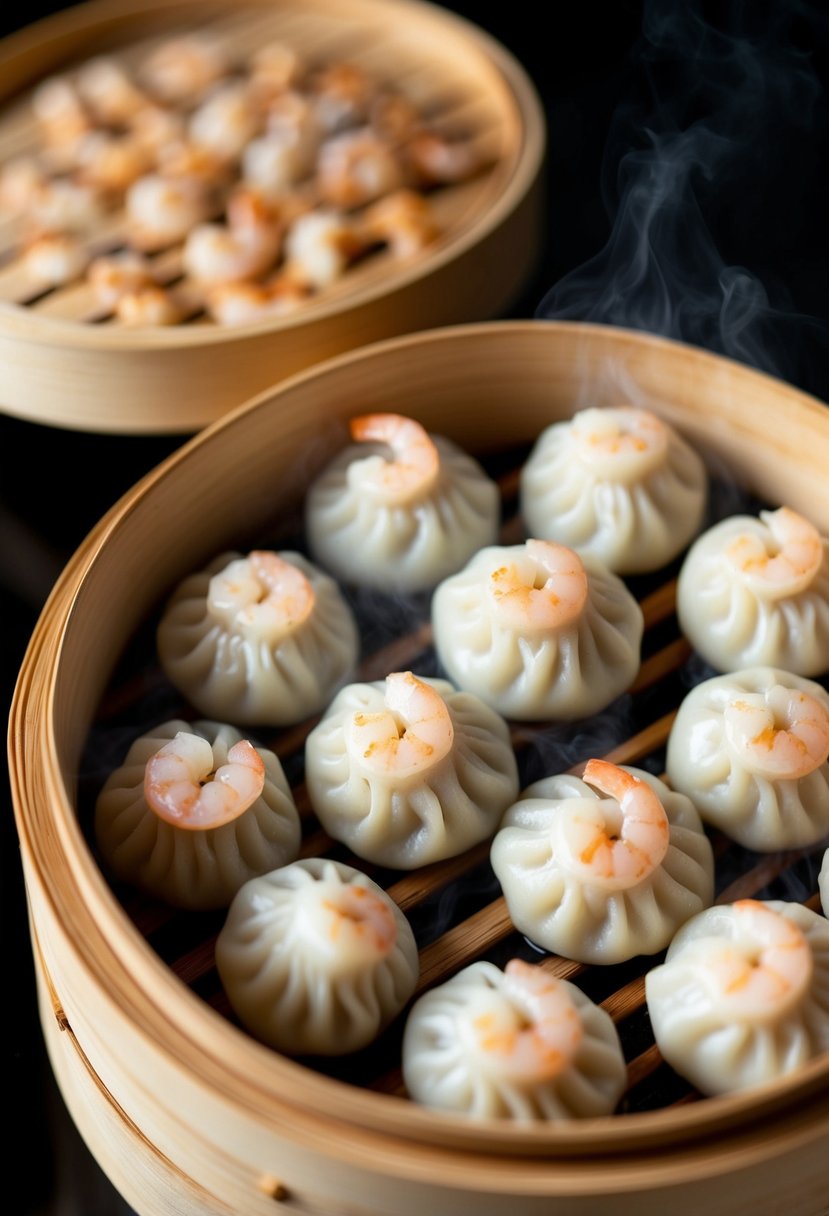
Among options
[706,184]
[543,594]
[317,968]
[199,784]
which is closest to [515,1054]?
[317,968]

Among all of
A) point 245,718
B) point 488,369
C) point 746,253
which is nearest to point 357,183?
point 488,369

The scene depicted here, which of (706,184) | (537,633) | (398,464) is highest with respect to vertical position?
(398,464)

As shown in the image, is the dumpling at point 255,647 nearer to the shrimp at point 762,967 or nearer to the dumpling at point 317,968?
the dumpling at point 317,968

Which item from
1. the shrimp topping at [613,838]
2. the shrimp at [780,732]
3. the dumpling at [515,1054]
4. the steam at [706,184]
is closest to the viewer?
the dumpling at [515,1054]

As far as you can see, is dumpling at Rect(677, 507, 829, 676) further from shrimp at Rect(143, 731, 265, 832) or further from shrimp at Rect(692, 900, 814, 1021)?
shrimp at Rect(143, 731, 265, 832)

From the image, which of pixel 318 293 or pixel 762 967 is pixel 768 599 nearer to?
pixel 762 967

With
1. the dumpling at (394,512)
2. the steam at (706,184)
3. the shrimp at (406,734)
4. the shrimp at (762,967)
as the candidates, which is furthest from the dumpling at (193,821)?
the steam at (706,184)
